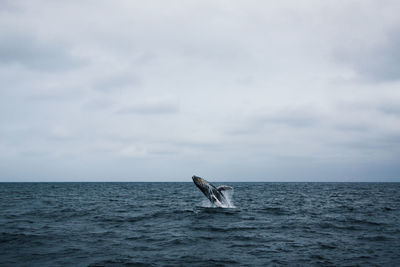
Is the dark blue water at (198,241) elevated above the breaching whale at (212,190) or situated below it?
below

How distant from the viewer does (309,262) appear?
11930 mm

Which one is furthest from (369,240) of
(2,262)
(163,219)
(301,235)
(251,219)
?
(2,262)

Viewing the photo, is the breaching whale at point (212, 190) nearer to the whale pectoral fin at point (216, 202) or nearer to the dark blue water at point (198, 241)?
the whale pectoral fin at point (216, 202)

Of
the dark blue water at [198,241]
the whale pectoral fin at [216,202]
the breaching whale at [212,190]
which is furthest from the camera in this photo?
the whale pectoral fin at [216,202]

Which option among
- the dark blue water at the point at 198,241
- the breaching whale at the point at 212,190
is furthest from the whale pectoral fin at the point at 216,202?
the dark blue water at the point at 198,241

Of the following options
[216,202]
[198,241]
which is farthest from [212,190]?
[198,241]

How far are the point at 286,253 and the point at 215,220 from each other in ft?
32.6

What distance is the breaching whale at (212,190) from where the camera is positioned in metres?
25.8

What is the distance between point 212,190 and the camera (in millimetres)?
27906

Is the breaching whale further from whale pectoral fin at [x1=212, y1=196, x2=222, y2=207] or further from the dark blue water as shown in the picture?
the dark blue water

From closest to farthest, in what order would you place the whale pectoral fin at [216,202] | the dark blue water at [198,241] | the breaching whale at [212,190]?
the dark blue water at [198,241]
the breaching whale at [212,190]
the whale pectoral fin at [216,202]

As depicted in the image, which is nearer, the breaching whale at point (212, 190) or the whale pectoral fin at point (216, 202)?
the breaching whale at point (212, 190)

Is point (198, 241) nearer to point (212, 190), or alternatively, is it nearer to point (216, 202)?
point (212, 190)

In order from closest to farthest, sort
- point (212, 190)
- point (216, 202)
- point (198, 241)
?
point (198, 241), point (212, 190), point (216, 202)
